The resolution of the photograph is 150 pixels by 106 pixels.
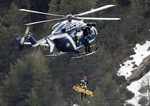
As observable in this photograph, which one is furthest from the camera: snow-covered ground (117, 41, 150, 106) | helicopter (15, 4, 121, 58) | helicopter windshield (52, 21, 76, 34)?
snow-covered ground (117, 41, 150, 106)

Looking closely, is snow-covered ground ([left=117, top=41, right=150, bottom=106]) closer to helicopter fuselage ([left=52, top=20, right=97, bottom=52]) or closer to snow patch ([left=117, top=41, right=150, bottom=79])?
snow patch ([left=117, top=41, right=150, bottom=79])

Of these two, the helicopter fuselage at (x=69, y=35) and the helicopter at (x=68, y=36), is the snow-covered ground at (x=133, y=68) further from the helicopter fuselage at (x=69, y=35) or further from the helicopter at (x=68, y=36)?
the helicopter fuselage at (x=69, y=35)

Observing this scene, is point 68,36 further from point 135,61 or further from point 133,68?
point 135,61

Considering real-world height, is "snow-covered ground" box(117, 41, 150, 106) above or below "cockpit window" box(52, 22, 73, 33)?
above

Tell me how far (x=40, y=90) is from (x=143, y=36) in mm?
14172

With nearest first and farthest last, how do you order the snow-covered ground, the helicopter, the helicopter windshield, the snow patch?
the helicopter, the helicopter windshield, the snow-covered ground, the snow patch

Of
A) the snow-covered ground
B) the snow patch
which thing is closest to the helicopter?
the snow-covered ground

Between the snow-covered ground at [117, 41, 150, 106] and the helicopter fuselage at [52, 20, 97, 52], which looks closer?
the helicopter fuselage at [52, 20, 97, 52]

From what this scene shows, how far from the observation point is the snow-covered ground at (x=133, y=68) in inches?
2044

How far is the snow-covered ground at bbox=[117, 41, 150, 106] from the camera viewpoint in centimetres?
5191

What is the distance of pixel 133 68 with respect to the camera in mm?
54938

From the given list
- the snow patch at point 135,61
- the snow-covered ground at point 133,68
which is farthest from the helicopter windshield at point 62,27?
the snow patch at point 135,61

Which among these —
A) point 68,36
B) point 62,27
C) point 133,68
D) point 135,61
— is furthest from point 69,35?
point 135,61

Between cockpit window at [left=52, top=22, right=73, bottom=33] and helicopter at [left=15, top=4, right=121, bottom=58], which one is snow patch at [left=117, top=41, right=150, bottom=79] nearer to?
helicopter at [left=15, top=4, right=121, bottom=58]
